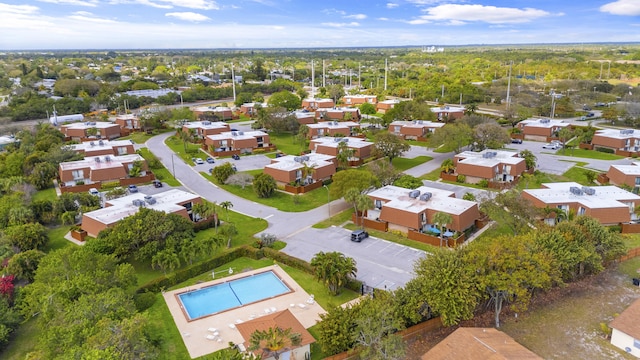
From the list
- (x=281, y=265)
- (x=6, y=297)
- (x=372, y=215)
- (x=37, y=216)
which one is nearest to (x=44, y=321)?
(x=6, y=297)

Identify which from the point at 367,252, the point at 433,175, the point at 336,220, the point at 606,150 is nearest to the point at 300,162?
the point at 336,220

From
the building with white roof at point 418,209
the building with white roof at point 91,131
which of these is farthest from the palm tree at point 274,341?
the building with white roof at point 91,131

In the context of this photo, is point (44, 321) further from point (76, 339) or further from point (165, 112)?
point (165, 112)

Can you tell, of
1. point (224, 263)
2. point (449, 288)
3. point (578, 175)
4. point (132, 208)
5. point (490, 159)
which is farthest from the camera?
point (490, 159)

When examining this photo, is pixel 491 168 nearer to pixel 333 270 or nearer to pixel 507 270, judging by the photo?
pixel 507 270

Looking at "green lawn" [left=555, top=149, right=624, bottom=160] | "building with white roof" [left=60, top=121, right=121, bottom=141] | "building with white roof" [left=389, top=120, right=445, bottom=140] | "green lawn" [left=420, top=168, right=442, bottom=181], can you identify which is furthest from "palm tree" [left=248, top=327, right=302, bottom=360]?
"building with white roof" [left=60, top=121, right=121, bottom=141]

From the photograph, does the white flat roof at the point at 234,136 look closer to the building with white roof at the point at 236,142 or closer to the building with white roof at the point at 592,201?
the building with white roof at the point at 236,142
